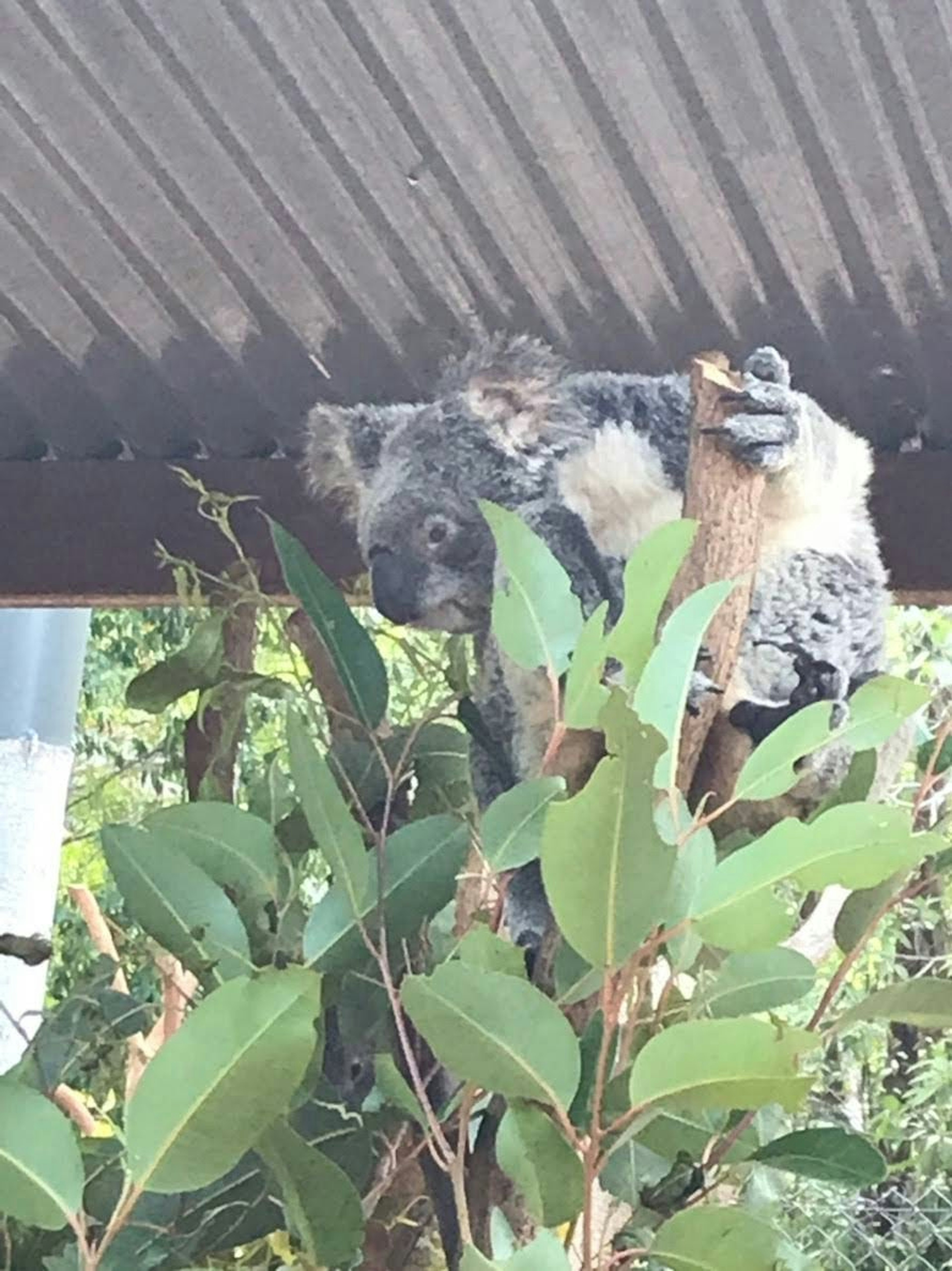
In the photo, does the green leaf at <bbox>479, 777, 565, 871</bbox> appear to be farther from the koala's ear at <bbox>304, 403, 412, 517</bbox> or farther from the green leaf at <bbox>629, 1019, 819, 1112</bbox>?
the koala's ear at <bbox>304, 403, 412, 517</bbox>

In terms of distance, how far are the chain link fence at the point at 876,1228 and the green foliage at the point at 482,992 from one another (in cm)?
120

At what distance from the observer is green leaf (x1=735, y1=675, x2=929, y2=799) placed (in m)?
0.62

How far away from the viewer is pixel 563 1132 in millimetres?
596

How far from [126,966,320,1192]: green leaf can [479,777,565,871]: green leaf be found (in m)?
0.16

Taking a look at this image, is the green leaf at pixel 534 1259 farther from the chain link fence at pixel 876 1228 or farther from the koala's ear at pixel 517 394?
the chain link fence at pixel 876 1228

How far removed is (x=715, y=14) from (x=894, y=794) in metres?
0.72

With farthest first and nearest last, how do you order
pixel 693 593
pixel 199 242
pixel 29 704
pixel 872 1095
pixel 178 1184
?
1. pixel 872 1095
2. pixel 29 704
3. pixel 199 242
4. pixel 693 593
5. pixel 178 1184

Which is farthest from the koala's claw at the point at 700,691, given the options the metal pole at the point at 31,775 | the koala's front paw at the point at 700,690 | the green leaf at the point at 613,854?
the metal pole at the point at 31,775

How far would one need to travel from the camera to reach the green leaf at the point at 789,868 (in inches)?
Result: 22.6

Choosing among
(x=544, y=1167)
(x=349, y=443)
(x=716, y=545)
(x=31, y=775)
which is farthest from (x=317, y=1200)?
(x=31, y=775)

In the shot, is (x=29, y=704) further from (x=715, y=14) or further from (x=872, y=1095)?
(x=872, y=1095)

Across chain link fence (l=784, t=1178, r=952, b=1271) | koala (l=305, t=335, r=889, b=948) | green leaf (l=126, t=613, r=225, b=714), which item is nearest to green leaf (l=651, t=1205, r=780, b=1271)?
koala (l=305, t=335, r=889, b=948)

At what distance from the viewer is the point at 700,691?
755 millimetres

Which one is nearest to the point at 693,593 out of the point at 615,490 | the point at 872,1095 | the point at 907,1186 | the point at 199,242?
the point at 615,490
